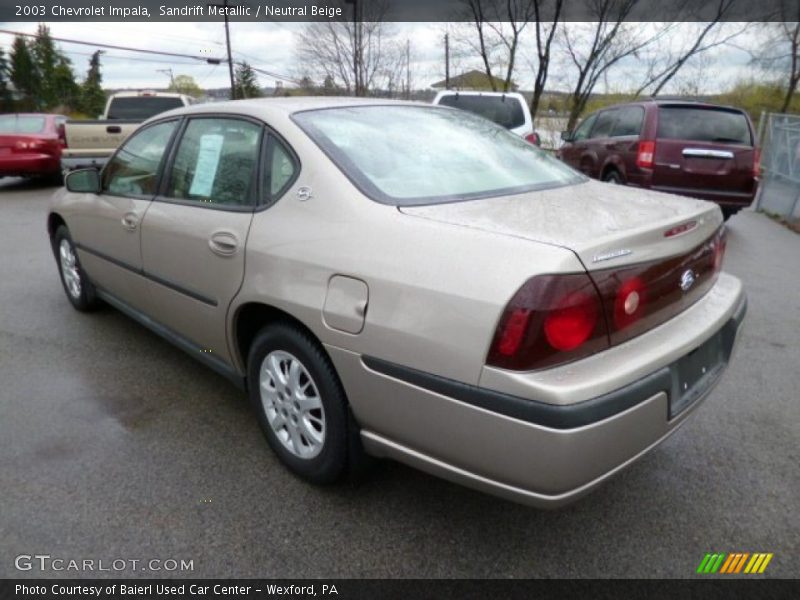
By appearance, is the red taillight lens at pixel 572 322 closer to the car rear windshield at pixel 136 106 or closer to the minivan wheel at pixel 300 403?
the minivan wheel at pixel 300 403

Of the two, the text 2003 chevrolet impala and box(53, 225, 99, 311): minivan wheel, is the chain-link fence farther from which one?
box(53, 225, 99, 311): minivan wheel

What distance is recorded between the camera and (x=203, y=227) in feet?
8.66

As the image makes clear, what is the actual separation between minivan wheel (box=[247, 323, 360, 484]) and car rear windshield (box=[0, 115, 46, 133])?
439 inches

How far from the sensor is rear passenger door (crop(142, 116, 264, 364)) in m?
2.51

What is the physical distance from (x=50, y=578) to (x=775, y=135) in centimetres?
1265

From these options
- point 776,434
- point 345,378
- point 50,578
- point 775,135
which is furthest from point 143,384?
point 775,135

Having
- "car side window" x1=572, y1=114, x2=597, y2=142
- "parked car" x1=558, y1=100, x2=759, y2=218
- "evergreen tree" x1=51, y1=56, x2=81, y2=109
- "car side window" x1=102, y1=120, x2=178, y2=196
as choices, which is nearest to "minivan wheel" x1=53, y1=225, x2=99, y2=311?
"car side window" x1=102, y1=120, x2=178, y2=196

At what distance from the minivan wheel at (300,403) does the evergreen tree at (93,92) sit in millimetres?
53848

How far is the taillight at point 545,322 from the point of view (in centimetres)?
162

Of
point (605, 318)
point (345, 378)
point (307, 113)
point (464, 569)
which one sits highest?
point (307, 113)

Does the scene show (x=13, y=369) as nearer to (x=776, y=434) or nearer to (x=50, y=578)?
(x=50, y=578)

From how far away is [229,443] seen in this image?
2.76 m

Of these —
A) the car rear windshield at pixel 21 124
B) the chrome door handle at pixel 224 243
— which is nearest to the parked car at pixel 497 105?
the chrome door handle at pixel 224 243

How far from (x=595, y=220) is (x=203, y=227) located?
66.5 inches
